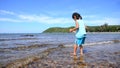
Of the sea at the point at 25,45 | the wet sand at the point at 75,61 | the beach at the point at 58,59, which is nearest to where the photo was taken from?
the wet sand at the point at 75,61

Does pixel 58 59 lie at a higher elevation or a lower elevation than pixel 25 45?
lower

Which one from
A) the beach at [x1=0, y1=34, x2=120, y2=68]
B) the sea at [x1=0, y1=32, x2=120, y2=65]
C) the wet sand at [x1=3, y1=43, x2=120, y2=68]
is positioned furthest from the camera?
the sea at [x1=0, y1=32, x2=120, y2=65]

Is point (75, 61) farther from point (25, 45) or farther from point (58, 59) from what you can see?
point (25, 45)

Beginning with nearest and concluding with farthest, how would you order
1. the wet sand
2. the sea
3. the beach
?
the wet sand → the beach → the sea

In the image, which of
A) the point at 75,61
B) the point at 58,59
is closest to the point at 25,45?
the point at 58,59

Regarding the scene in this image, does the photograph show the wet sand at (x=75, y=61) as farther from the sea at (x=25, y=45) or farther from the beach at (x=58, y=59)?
the sea at (x=25, y=45)

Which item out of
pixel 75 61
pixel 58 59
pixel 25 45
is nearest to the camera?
pixel 75 61

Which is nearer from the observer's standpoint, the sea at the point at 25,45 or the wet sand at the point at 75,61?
the wet sand at the point at 75,61

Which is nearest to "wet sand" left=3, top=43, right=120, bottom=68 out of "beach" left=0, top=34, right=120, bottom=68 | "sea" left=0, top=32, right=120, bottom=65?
"beach" left=0, top=34, right=120, bottom=68

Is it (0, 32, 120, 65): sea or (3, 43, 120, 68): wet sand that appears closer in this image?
(3, 43, 120, 68): wet sand

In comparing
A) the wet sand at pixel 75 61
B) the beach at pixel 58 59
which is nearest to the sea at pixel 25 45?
the beach at pixel 58 59

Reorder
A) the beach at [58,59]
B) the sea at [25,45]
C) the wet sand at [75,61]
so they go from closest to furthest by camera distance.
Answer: the wet sand at [75,61], the beach at [58,59], the sea at [25,45]

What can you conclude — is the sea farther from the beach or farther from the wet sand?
the wet sand

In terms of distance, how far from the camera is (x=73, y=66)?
26.0ft
